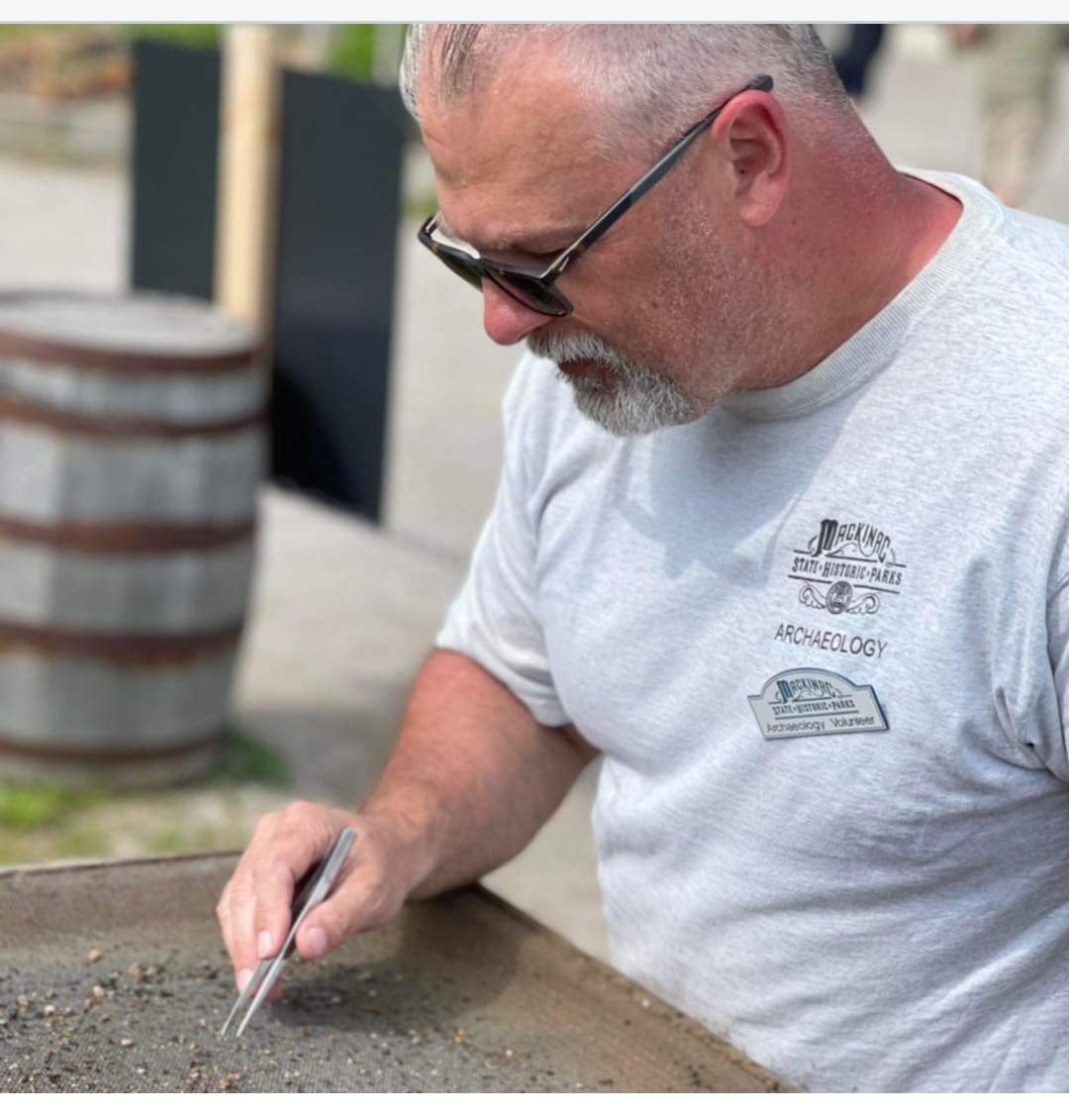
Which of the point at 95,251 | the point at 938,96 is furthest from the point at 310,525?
the point at 938,96

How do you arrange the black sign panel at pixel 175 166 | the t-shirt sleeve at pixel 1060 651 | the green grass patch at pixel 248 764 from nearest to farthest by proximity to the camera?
the t-shirt sleeve at pixel 1060 651
the green grass patch at pixel 248 764
the black sign panel at pixel 175 166

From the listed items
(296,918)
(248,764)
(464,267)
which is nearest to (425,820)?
(296,918)

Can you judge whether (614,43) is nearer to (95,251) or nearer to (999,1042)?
(999,1042)

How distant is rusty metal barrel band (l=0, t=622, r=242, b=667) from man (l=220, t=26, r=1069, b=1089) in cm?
215

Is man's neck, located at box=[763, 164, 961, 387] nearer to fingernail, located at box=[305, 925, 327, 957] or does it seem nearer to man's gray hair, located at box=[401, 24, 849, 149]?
man's gray hair, located at box=[401, 24, 849, 149]

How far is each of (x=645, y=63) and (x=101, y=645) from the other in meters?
2.58

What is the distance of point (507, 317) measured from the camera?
1647 mm

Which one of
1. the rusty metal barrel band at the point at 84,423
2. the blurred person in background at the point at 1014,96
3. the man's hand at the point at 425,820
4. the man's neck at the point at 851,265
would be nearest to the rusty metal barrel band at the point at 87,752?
the rusty metal barrel band at the point at 84,423

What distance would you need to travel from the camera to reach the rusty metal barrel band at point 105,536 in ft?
12.3

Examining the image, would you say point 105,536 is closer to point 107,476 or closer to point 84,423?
point 107,476

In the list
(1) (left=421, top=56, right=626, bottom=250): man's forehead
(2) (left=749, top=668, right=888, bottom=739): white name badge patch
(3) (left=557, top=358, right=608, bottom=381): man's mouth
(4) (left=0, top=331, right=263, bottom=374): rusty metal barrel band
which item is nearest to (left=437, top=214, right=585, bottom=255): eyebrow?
(1) (left=421, top=56, right=626, bottom=250): man's forehead

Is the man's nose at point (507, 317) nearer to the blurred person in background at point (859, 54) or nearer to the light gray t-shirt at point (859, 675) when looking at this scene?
the light gray t-shirt at point (859, 675)

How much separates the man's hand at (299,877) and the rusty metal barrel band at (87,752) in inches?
90.2

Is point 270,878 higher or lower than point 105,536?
higher
